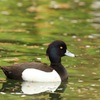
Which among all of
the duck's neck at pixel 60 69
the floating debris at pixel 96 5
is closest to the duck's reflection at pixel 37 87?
the duck's neck at pixel 60 69

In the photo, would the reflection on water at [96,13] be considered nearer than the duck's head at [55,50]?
No

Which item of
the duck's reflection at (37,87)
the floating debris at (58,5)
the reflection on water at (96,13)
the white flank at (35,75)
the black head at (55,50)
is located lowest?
the duck's reflection at (37,87)

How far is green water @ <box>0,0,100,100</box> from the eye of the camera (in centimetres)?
1396

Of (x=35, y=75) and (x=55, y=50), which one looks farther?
(x=55, y=50)

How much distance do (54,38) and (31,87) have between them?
6.50 meters

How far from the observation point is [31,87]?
14.4 meters

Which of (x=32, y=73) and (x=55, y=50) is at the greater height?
(x=55, y=50)

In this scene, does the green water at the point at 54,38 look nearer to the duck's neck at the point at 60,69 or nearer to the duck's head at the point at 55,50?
the duck's neck at the point at 60,69

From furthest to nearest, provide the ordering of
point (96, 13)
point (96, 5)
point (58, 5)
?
point (58, 5) → point (96, 5) → point (96, 13)

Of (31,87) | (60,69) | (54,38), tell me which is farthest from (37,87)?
(54,38)

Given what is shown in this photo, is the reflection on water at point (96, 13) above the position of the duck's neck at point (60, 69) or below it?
above

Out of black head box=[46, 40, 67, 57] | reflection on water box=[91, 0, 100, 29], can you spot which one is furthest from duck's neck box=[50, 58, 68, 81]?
reflection on water box=[91, 0, 100, 29]

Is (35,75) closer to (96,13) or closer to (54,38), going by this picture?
(54,38)

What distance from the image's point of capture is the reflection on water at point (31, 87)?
45.3ft
